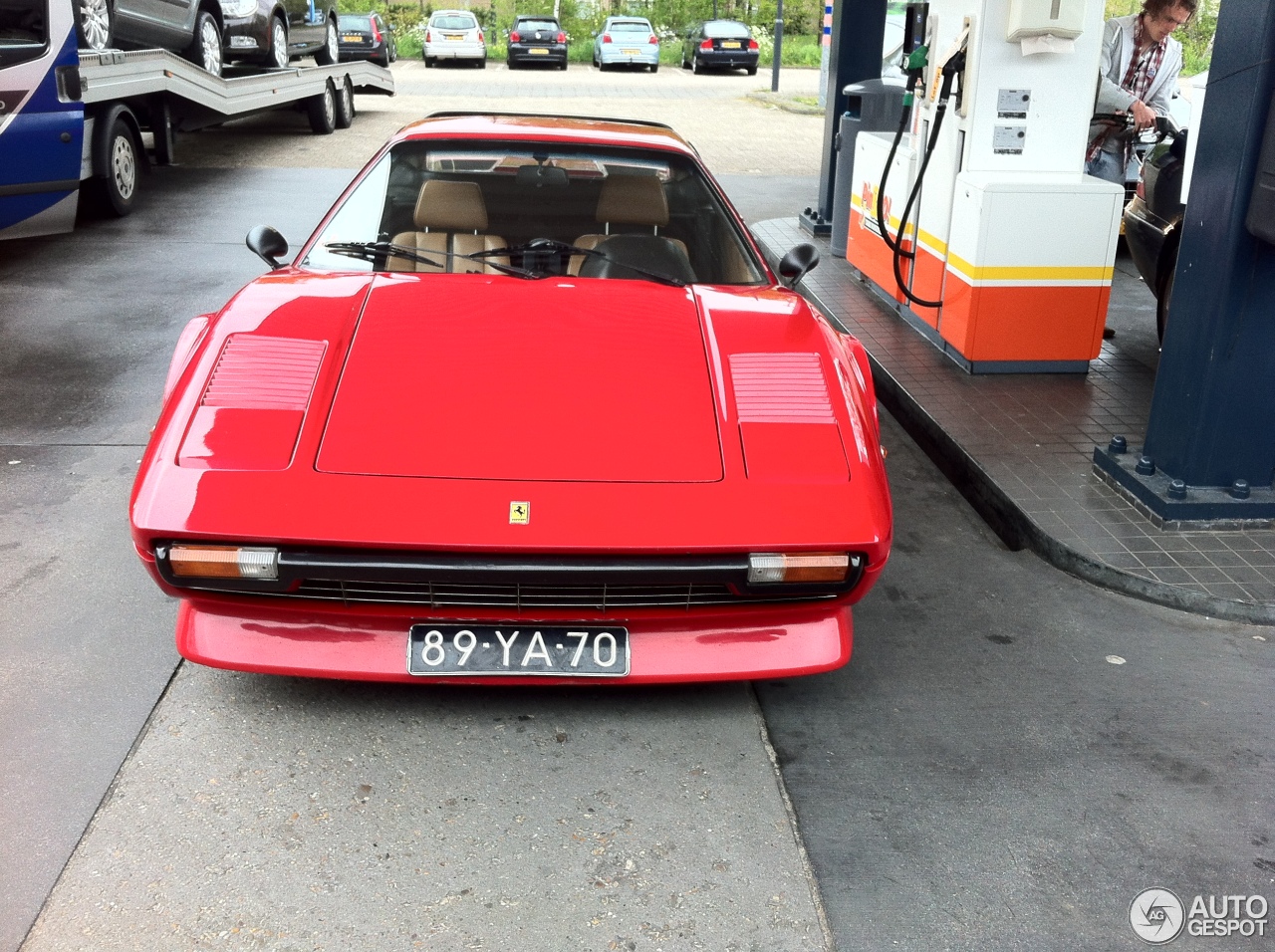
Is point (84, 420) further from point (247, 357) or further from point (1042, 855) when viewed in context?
point (1042, 855)

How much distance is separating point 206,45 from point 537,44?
746 inches

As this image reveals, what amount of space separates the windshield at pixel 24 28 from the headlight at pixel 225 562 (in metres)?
6.46

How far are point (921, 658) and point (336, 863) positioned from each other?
1.77 meters

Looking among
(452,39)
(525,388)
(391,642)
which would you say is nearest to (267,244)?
(525,388)

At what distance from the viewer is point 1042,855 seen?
2.55 metres

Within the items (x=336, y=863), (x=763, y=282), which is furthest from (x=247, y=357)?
(x=763, y=282)

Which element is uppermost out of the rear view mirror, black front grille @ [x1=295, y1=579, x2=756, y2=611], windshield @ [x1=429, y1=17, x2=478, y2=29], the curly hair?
windshield @ [x1=429, y1=17, x2=478, y2=29]

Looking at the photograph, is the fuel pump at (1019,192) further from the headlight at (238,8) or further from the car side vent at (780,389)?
the headlight at (238,8)

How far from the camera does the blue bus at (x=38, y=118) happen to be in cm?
764

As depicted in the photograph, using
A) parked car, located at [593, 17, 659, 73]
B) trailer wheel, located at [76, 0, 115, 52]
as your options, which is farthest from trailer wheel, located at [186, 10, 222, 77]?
parked car, located at [593, 17, 659, 73]

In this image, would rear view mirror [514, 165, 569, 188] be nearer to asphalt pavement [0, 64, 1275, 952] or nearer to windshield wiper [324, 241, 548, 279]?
windshield wiper [324, 241, 548, 279]

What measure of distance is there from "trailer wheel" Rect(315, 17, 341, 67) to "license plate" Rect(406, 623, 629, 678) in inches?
625

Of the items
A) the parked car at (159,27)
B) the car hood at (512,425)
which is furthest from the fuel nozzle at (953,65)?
the parked car at (159,27)

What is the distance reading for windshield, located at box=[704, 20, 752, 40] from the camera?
3005 cm
